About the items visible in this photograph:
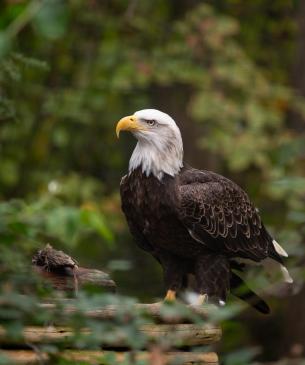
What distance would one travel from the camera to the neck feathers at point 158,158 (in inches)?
227

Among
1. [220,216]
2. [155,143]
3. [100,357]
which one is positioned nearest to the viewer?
[100,357]

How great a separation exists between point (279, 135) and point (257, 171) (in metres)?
1.61

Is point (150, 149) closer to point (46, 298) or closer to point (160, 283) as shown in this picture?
point (46, 298)

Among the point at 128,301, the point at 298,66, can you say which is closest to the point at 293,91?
the point at 298,66

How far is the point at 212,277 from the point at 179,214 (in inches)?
14.1

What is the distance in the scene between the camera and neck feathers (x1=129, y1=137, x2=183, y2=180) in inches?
227

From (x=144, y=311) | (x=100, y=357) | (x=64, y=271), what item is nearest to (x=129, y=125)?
(x=64, y=271)

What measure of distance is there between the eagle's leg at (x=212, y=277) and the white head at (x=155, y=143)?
48cm

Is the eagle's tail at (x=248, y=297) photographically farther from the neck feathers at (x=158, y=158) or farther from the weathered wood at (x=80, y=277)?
the weathered wood at (x=80, y=277)

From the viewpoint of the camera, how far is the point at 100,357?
9.75ft

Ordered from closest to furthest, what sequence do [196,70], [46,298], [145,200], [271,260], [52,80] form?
1. [46,298]
2. [145,200]
3. [271,260]
4. [196,70]
5. [52,80]

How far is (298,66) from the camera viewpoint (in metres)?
12.8

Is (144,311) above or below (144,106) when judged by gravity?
below

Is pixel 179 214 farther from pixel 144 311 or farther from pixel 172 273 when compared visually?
pixel 144 311
